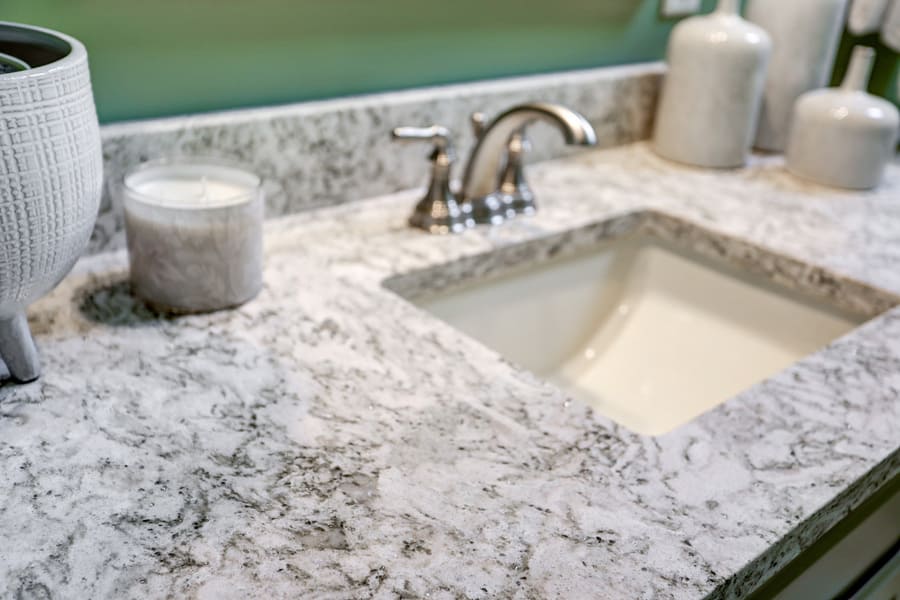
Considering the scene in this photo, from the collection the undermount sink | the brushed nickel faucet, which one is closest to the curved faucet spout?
the brushed nickel faucet

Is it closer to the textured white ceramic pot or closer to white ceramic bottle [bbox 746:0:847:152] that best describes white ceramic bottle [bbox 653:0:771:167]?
white ceramic bottle [bbox 746:0:847:152]

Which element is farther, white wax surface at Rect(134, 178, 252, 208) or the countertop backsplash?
the countertop backsplash

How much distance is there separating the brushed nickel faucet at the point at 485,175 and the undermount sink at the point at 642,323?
73mm

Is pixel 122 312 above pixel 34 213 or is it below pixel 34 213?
below

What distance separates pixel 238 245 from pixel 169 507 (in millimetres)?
262

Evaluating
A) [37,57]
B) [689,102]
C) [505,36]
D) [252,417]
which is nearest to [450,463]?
[252,417]

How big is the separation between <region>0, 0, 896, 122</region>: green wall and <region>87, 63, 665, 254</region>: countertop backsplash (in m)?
0.02

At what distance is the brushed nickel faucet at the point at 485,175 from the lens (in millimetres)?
934

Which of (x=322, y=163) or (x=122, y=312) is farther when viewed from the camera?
(x=322, y=163)

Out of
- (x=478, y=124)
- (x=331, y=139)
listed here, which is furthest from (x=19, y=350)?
(x=478, y=124)

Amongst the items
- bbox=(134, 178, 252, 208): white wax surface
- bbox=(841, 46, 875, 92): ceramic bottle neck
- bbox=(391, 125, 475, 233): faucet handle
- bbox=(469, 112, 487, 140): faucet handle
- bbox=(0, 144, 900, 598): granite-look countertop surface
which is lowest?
bbox=(0, 144, 900, 598): granite-look countertop surface

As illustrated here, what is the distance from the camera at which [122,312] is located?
0.75 metres

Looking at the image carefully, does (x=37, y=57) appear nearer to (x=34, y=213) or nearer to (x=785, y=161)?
(x=34, y=213)

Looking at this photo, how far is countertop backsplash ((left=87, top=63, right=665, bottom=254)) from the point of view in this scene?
834mm
